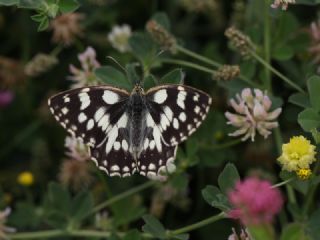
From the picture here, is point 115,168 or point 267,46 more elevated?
point 267,46

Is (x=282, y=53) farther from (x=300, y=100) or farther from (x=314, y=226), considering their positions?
(x=314, y=226)

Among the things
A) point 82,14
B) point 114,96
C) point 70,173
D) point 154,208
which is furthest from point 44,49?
point 114,96

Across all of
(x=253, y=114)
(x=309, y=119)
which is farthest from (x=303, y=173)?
(x=253, y=114)

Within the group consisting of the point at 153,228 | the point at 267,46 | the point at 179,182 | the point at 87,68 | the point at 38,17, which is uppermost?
the point at 38,17

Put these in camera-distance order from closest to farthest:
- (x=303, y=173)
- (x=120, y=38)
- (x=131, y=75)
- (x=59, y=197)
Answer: (x=303, y=173) < (x=131, y=75) < (x=59, y=197) < (x=120, y=38)

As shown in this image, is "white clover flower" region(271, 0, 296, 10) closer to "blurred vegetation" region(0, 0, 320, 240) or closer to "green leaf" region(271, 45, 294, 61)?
"blurred vegetation" region(0, 0, 320, 240)

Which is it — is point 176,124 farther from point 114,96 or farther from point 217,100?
point 217,100

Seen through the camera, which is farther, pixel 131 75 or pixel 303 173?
pixel 131 75
